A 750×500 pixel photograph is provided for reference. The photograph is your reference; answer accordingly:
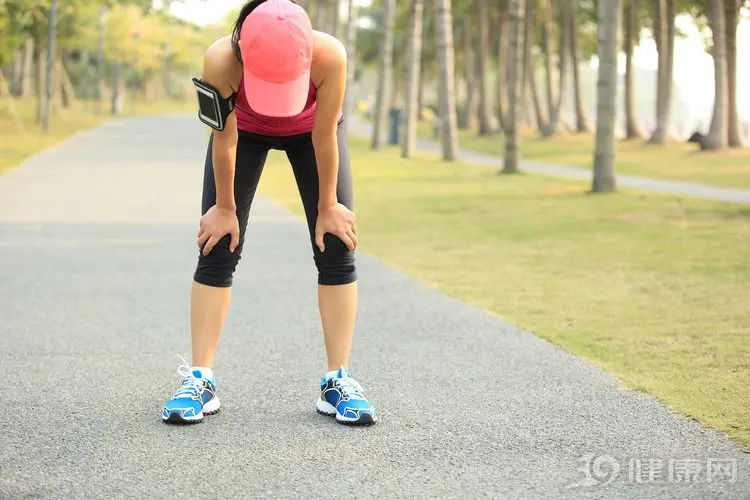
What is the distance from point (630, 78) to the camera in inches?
1471

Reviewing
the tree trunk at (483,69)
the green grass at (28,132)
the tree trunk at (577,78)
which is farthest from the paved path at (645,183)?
the green grass at (28,132)

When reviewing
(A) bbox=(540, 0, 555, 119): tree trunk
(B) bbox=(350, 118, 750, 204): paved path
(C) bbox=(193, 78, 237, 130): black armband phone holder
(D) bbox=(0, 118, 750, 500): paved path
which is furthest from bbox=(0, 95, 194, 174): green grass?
(C) bbox=(193, 78, 237, 130): black armband phone holder

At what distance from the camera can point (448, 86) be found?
2684 cm

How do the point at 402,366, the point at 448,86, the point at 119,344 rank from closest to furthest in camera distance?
the point at 402,366, the point at 119,344, the point at 448,86

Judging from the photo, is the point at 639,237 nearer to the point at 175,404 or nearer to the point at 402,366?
the point at 402,366

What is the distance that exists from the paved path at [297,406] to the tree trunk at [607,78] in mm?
9061

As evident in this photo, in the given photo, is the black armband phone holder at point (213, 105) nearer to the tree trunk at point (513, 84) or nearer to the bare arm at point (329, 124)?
the bare arm at point (329, 124)

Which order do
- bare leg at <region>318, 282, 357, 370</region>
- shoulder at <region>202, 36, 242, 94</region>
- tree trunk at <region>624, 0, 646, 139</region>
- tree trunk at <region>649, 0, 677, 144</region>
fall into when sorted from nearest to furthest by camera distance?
shoulder at <region>202, 36, 242, 94</region> < bare leg at <region>318, 282, 357, 370</region> < tree trunk at <region>649, 0, 677, 144</region> < tree trunk at <region>624, 0, 646, 139</region>

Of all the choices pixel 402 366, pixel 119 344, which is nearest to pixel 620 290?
pixel 402 366

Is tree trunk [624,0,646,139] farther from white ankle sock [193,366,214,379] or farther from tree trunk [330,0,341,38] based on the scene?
white ankle sock [193,366,214,379]

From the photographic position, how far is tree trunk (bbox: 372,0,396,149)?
30697 millimetres

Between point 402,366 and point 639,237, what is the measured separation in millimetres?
7523

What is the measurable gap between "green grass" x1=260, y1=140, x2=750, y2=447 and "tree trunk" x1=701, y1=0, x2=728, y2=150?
9854 mm

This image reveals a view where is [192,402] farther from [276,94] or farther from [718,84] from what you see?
[718,84]
